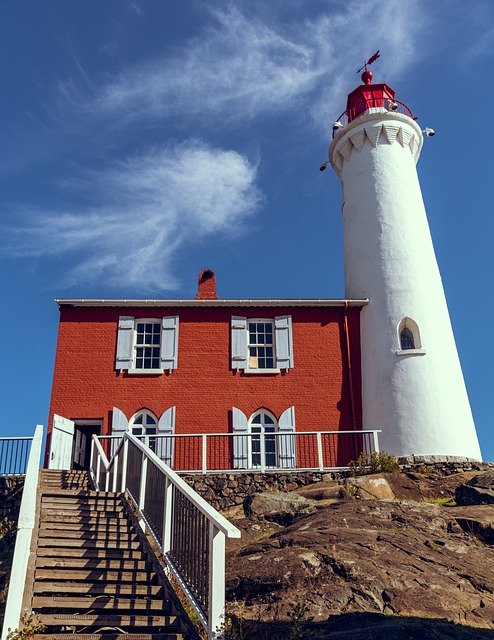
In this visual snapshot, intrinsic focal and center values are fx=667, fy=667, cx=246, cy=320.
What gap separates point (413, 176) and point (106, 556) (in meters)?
18.6

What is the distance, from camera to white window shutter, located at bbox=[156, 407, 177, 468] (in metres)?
18.4

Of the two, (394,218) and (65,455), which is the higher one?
(394,218)

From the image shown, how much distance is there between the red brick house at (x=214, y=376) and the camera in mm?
18859

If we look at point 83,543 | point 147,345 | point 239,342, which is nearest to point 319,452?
point 239,342

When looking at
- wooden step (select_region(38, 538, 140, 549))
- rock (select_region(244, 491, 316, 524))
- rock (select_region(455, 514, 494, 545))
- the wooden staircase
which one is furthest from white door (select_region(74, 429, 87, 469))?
rock (select_region(455, 514, 494, 545))

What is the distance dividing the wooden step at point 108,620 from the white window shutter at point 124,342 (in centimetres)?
1371

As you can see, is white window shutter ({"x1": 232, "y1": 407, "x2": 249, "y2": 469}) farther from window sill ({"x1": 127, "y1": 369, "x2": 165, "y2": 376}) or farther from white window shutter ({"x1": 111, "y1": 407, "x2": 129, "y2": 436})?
white window shutter ({"x1": 111, "y1": 407, "x2": 129, "y2": 436})

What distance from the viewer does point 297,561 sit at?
28.5 feet

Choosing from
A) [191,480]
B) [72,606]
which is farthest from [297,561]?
[191,480]

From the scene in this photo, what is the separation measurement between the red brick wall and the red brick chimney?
1.27 metres

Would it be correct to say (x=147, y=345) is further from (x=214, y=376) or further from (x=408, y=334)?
(x=408, y=334)

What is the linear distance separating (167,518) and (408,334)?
1392cm

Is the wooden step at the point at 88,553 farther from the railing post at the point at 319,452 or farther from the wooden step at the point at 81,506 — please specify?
the railing post at the point at 319,452

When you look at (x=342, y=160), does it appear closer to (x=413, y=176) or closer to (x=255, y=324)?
(x=413, y=176)
